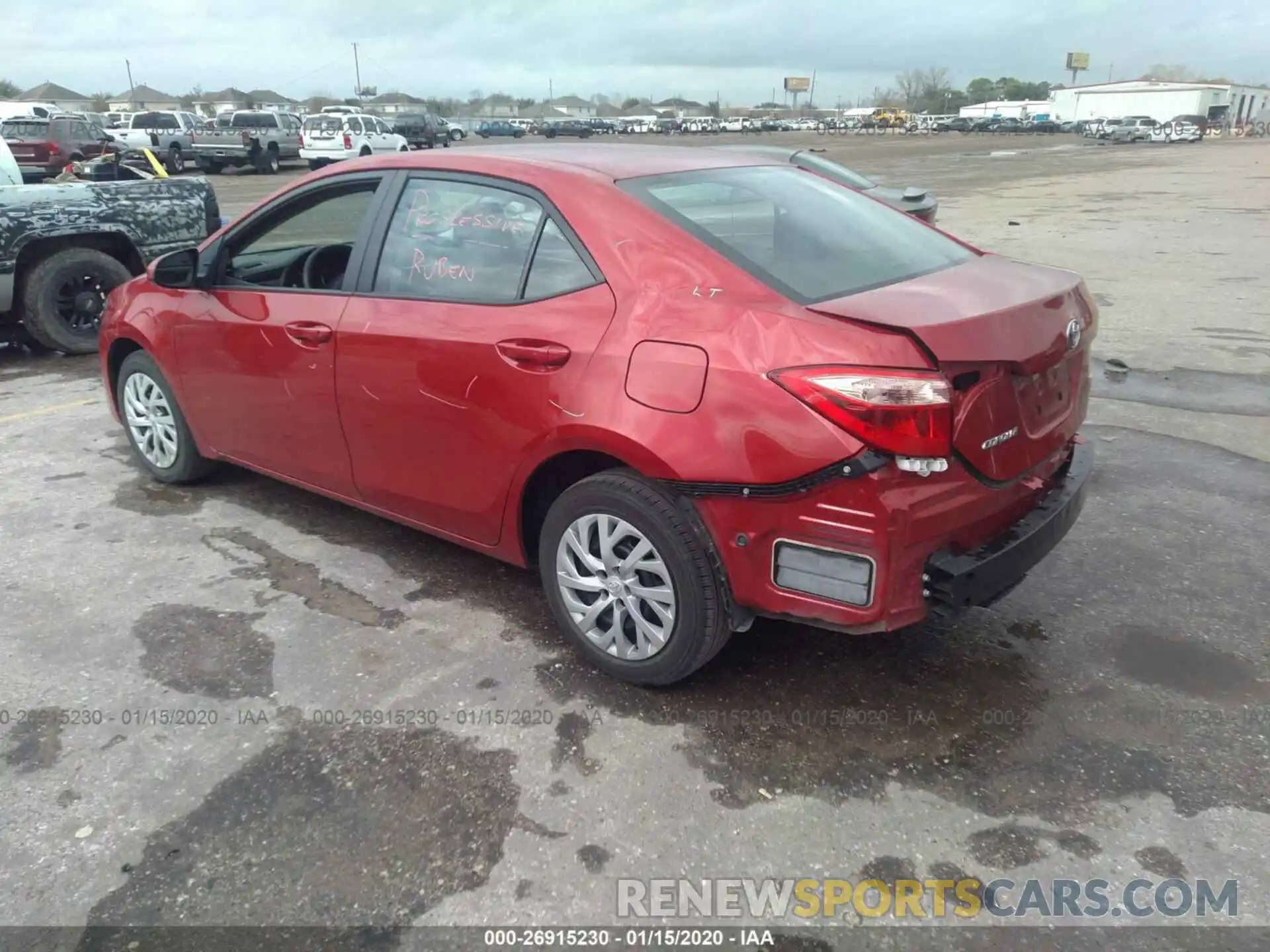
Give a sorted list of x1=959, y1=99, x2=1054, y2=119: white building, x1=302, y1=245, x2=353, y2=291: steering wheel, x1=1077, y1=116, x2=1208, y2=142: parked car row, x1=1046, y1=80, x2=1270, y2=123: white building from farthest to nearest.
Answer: x1=959, y1=99, x2=1054, y2=119: white building → x1=1046, y1=80, x2=1270, y2=123: white building → x1=1077, y1=116, x2=1208, y2=142: parked car row → x1=302, y1=245, x2=353, y2=291: steering wheel

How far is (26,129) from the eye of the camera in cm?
2328

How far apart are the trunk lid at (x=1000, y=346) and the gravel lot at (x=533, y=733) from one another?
2.77 feet

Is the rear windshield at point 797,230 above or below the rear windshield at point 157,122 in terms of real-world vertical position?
below

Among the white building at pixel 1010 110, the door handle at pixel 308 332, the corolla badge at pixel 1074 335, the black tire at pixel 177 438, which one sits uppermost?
the white building at pixel 1010 110

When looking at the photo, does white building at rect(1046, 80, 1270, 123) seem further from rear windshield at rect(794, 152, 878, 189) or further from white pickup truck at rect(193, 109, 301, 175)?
rear windshield at rect(794, 152, 878, 189)

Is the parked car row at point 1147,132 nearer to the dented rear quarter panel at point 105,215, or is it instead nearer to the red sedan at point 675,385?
the dented rear quarter panel at point 105,215

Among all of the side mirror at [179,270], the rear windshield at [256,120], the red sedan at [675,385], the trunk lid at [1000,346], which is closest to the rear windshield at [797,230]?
the red sedan at [675,385]

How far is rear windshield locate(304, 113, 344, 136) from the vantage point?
31.1 meters

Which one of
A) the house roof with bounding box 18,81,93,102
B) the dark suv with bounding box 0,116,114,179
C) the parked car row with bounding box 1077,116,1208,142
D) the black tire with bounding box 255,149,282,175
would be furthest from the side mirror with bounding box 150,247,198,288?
the house roof with bounding box 18,81,93,102

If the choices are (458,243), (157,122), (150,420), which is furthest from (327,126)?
(458,243)

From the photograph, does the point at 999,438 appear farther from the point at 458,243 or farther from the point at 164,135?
the point at 164,135

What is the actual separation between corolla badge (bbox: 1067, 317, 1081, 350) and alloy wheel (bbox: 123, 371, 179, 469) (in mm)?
3971

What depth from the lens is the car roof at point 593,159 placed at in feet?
11.0

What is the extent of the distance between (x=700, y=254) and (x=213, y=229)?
662cm
